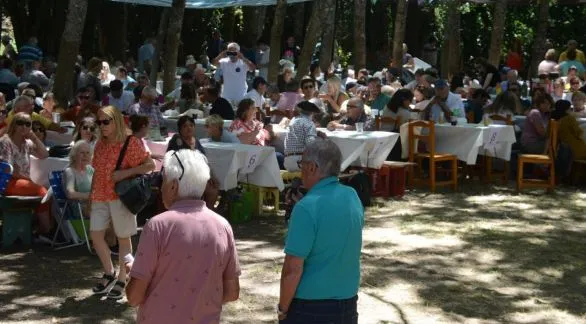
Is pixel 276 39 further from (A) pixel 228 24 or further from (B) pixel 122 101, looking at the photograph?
(A) pixel 228 24

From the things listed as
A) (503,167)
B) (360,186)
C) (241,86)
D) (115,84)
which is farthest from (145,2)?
(360,186)

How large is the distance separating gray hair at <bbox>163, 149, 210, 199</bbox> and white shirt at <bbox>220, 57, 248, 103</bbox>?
1239 cm

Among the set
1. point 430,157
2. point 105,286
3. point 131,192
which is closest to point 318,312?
point 131,192

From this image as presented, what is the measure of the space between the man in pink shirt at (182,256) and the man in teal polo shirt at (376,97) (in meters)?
10.5

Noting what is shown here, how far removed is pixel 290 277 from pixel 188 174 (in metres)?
0.58

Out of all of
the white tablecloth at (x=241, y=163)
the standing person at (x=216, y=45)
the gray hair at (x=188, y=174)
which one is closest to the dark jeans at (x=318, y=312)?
the gray hair at (x=188, y=174)

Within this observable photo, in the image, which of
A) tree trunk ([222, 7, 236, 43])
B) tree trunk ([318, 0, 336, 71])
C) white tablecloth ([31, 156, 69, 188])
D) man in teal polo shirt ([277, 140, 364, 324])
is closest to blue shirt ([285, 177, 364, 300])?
man in teal polo shirt ([277, 140, 364, 324])

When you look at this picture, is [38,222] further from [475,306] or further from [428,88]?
[428,88]

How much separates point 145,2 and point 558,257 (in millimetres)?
15366

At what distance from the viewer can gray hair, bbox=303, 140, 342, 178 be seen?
448cm

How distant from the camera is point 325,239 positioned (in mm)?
4379

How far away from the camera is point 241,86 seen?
16828 mm

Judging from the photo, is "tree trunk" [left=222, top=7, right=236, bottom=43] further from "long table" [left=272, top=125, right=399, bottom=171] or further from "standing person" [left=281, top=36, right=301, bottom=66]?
"long table" [left=272, top=125, right=399, bottom=171]

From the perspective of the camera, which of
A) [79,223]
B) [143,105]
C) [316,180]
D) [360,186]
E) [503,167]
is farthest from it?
[503,167]
